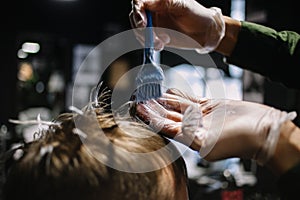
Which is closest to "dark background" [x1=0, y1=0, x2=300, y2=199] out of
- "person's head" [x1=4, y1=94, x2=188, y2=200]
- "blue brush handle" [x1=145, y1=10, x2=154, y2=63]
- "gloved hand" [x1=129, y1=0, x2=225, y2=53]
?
"gloved hand" [x1=129, y1=0, x2=225, y2=53]

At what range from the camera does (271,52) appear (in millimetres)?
1128

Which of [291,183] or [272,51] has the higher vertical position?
[272,51]

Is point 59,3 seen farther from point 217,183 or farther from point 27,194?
point 27,194

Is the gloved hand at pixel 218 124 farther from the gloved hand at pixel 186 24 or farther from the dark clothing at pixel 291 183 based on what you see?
the gloved hand at pixel 186 24

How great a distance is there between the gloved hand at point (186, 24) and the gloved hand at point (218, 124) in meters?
0.20

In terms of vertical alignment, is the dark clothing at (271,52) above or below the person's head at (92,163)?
above

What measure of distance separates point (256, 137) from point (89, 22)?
14.8 ft

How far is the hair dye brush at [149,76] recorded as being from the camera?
0.94m

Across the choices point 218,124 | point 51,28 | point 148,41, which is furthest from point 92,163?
point 51,28

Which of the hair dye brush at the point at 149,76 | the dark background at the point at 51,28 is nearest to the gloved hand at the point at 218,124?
the hair dye brush at the point at 149,76

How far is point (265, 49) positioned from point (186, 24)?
20cm

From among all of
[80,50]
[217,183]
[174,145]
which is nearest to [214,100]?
[174,145]

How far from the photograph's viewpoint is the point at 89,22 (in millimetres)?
5066

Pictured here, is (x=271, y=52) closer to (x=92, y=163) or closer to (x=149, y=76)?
(x=149, y=76)
